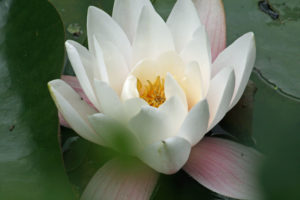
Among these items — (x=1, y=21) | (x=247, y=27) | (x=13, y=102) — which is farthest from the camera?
(x=247, y=27)

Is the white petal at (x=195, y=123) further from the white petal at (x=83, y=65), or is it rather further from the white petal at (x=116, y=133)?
the white petal at (x=83, y=65)

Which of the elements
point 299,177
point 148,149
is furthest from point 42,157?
point 299,177

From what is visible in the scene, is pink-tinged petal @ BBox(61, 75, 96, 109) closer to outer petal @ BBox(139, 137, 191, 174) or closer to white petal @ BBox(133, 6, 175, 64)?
white petal @ BBox(133, 6, 175, 64)

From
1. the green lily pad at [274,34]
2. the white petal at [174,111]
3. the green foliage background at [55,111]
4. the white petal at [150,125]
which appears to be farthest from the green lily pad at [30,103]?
the green lily pad at [274,34]

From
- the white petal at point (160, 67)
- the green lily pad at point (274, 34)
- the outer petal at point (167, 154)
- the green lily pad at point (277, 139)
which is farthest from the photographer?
the green lily pad at point (274, 34)

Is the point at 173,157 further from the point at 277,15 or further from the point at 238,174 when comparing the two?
the point at 277,15

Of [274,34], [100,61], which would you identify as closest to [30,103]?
[100,61]
